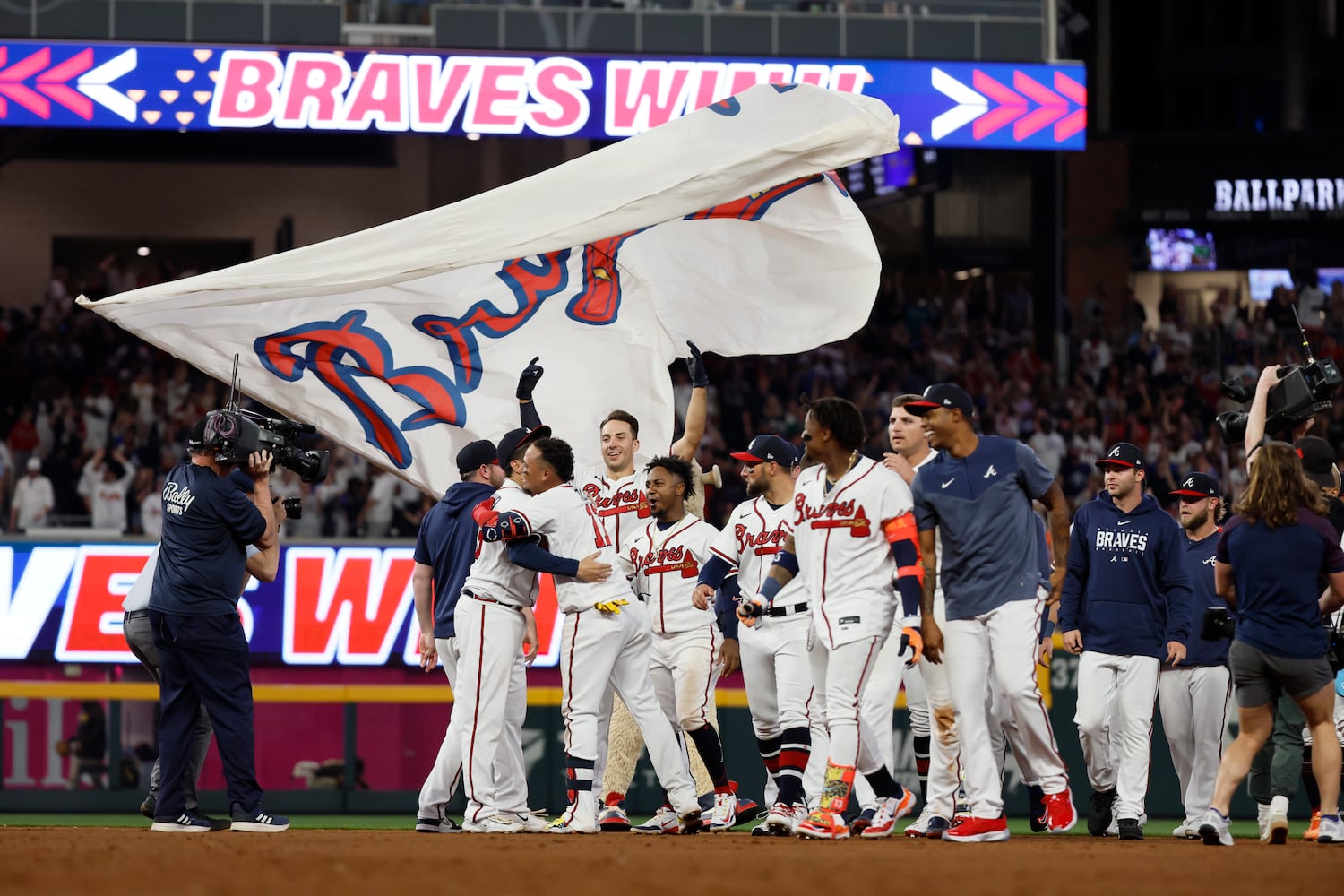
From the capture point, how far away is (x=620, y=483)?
1020cm

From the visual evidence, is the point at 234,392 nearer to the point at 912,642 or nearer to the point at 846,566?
the point at 846,566

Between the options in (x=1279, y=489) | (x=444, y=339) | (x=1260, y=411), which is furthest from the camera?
(x=444, y=339)

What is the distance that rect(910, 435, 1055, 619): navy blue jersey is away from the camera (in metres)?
8.18

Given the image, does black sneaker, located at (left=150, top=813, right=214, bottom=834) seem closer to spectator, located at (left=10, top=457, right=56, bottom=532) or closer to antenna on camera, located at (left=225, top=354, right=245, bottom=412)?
antenna on camera, located at (left=225, top=354, right=245, bottom=412)

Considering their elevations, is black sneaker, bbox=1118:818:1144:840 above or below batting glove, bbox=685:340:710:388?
below

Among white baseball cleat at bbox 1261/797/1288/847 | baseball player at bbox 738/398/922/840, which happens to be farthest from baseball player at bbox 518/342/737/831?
white baseball cleat at bbox 1261/797/1288/847

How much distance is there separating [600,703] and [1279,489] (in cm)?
343

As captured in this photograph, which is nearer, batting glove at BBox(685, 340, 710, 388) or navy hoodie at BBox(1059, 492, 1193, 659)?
navy hoodie at BBox(1059, 492, 1193, 659)

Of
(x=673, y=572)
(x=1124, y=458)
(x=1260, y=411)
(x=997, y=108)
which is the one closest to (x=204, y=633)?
(x=673, y=572)

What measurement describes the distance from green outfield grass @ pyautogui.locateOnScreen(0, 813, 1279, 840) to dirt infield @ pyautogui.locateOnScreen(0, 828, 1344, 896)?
275cm

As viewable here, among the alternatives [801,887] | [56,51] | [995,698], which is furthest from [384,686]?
[56,51]

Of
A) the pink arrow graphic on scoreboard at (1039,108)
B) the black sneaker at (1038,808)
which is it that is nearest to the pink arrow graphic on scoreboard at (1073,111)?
the pink arrow graphic on scoreboard at (1039,108)

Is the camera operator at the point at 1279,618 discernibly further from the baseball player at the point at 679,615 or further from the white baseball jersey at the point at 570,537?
the white baseball jersey at the point at 570,537

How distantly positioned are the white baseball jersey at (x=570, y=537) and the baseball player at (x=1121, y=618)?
2.51 meters
